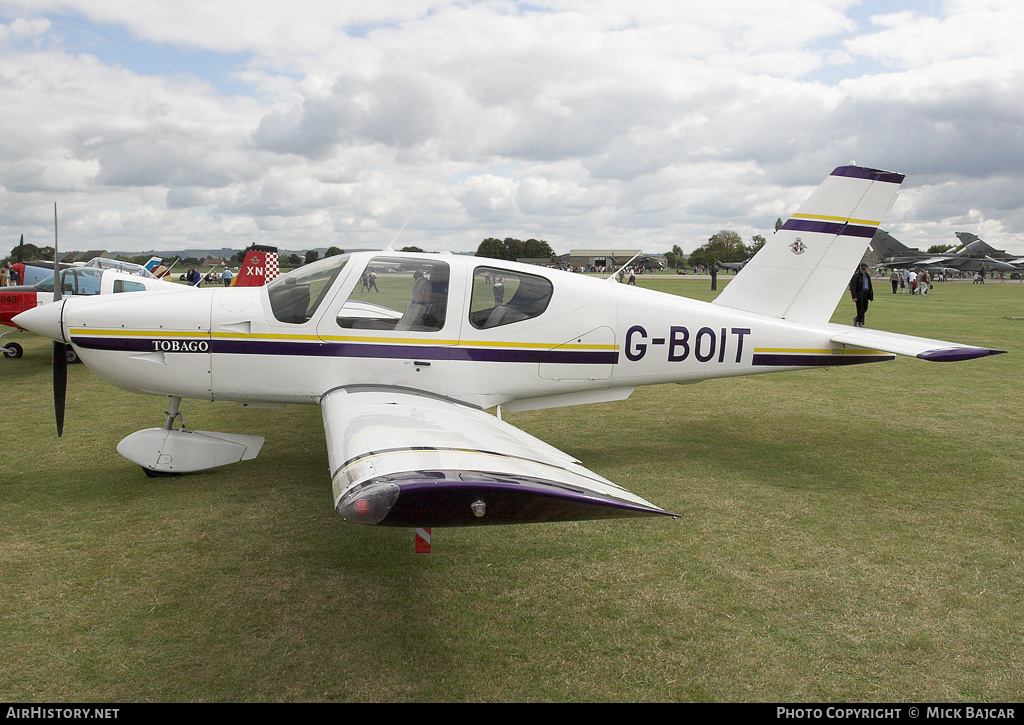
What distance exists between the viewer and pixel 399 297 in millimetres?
5277

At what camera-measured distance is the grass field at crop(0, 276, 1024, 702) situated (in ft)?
9.48

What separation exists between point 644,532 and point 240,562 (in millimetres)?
2715

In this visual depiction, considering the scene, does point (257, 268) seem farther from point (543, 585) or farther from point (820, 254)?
point (543, 585)

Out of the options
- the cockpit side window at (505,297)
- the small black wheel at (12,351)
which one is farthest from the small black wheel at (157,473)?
the small black wheel at (12,351)

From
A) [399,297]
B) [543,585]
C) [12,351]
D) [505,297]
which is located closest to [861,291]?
[505,297]

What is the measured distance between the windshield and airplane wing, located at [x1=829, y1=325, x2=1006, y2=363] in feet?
15.4

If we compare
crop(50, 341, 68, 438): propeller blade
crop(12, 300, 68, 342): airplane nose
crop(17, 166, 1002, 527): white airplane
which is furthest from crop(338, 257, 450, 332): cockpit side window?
crop(50, 341, 68, 438): propeller blade

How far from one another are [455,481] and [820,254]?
5.38 meters

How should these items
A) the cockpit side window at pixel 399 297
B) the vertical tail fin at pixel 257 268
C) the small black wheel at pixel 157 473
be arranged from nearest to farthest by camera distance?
1. the cockpit side window at pixel 399 297
2. the small black wheel at pixel 157 473
3. the vertical tail fin at pixel 257 268

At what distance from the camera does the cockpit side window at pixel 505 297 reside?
5.30m

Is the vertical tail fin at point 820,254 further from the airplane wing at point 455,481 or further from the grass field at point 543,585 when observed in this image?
the airplane wing at point 455,481

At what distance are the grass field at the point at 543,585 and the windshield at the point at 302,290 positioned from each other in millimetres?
1499
